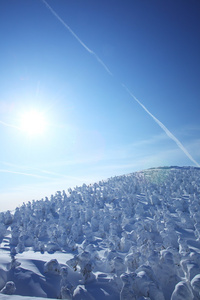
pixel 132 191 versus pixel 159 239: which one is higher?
pixel 132 191

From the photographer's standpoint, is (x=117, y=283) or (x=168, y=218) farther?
(x=168, y=218)

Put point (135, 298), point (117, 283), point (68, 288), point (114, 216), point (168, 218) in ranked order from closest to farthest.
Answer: point (135, 298) → point (68, 288) → point (117, 283) → point (168, 218) → point (114, 216)

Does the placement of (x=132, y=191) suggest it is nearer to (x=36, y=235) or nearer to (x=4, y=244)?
(x=36, y=235)

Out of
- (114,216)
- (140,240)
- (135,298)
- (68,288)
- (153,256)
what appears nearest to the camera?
(135,298)

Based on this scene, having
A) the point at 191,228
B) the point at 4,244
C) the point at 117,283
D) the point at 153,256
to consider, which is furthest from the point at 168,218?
the point at 4,244

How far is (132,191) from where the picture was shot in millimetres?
40500

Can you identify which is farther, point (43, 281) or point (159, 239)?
point (159, 239)

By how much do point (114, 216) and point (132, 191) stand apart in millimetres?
15805

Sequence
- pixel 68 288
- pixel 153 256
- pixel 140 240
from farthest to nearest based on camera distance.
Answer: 1. pixel 140 240
2. pixel 153 256
3. pixel 68 288

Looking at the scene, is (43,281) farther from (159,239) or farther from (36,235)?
(36,235)

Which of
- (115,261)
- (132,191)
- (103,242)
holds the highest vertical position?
(132,191)

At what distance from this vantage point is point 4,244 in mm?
18969

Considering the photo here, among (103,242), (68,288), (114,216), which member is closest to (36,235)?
(103,242)

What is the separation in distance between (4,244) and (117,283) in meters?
15.3
